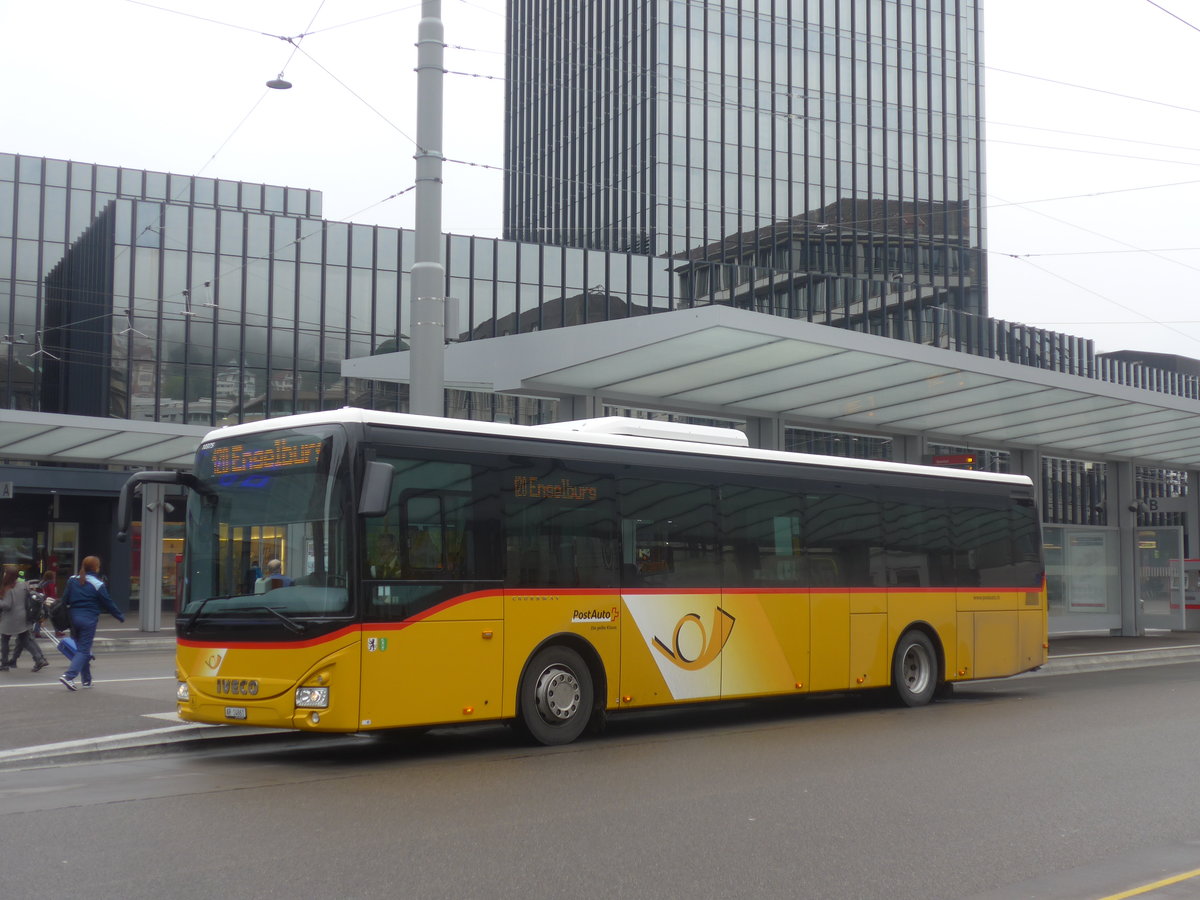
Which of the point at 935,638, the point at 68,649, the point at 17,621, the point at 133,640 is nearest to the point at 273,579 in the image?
the point at 68,649

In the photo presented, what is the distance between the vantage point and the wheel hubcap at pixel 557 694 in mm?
11984

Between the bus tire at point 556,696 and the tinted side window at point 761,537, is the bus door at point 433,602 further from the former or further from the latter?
the tinted side window at point 761,537

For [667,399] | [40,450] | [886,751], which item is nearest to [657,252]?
[40,450]

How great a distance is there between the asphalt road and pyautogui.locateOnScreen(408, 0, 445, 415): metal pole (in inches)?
141

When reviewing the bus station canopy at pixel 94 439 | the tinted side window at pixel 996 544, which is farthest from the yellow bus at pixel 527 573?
the bus station canopy at pixel 94 439

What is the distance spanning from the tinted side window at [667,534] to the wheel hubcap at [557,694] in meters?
1.10

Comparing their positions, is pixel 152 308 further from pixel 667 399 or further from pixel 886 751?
pixel 886 751

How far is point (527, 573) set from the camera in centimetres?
1194

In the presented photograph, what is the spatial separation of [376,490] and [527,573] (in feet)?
6.73

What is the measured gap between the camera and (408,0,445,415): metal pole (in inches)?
533

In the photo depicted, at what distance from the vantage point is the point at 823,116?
7681 cm

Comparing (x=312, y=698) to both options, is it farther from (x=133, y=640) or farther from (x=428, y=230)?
(x=133, y=640)

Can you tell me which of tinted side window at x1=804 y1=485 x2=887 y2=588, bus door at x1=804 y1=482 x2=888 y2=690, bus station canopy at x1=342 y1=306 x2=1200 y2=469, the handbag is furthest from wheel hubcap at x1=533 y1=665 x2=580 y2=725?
the handbag

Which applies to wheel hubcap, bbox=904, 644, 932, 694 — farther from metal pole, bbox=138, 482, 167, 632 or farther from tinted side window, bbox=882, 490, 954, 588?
metal pole, bbox=138, 482, 167, 632
